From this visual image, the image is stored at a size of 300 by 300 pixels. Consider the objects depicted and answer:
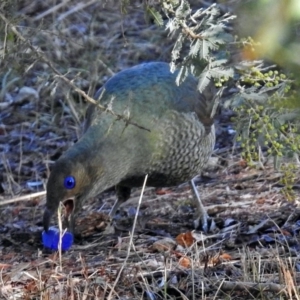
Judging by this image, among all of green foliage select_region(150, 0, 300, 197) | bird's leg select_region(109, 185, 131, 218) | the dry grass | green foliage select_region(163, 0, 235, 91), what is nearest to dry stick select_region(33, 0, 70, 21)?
the dry grass

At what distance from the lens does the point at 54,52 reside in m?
9.35

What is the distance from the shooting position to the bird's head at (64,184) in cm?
463

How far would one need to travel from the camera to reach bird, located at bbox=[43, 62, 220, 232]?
15.6ft

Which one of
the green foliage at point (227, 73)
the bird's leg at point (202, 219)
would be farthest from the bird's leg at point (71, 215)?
the green foliage at point (227, 73)

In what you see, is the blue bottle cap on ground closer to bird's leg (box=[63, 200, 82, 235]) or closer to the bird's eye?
bird's leg (box=[63, 200, 82, 235])

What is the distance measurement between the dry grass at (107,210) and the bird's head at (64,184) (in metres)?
0.31

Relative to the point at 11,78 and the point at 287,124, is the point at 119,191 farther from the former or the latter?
the point at 11,78

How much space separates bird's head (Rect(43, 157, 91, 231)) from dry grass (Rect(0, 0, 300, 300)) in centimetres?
31

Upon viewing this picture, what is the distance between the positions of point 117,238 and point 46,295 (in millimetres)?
1807

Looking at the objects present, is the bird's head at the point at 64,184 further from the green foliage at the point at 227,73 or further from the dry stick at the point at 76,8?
the dry stick at the point at 76,8

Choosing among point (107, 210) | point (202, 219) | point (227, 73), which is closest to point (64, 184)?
point (202, 219)

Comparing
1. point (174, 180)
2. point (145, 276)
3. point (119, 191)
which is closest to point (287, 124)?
point (145, 276)

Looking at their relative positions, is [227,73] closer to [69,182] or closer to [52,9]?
[69,182]

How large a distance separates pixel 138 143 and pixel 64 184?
1.90 ft
